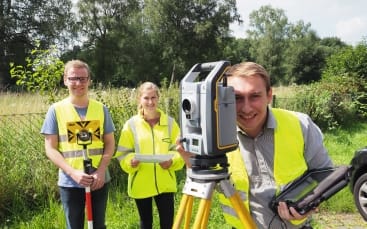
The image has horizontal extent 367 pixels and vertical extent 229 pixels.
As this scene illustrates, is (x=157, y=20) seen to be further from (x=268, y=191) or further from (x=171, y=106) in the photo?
(x=268, y=191)

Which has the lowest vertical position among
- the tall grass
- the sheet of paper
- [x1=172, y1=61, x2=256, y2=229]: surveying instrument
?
the tall grass

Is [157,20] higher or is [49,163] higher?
[157,20]

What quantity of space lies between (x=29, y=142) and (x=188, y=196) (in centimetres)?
364

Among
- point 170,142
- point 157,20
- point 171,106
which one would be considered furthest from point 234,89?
point 157,20

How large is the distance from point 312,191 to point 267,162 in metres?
0.25

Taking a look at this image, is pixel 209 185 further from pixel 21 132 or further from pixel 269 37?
pixel 269 37

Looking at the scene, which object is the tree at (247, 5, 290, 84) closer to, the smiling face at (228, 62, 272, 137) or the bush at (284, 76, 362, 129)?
the bush at (284, 76, 362, 129)

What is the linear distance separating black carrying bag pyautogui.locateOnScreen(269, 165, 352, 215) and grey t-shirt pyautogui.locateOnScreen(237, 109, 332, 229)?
10 cm

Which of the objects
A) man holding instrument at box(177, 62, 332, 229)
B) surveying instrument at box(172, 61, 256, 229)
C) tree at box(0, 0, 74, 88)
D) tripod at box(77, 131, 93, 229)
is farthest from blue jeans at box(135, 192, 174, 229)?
tree at box(0, 0, 74, 88)

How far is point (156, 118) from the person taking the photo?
352cm

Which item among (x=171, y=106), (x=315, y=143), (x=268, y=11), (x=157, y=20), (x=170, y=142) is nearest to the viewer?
(x=315, y=143)

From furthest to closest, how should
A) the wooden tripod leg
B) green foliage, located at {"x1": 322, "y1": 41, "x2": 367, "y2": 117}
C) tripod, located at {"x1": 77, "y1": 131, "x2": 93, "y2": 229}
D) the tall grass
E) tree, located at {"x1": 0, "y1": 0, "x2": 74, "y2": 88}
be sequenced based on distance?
tree, located at {"x1": 0, "y1": 0, "x2": 74, "y2": 88} < green foliage, located at {"x1": 322, "y1": 41, "x2": 367, "y2": 117} < the tall grass < tripod, located at {"x1": 77, "y1": 131, "x2": 93, "y2": 229} < the wooden tripod leg

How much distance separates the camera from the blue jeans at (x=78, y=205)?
10.0 feet

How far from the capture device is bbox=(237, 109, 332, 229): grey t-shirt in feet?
5.53
